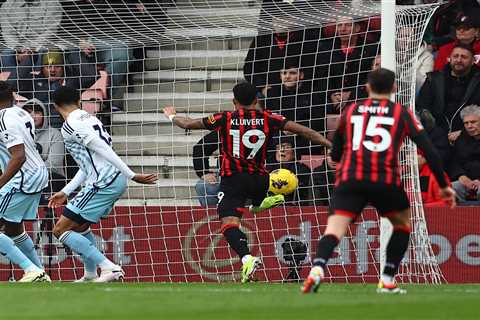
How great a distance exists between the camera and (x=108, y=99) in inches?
755

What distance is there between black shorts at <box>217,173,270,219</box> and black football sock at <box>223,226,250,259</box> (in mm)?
183

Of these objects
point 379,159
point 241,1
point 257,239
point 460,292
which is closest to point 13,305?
point 379,159

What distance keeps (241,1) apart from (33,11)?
3.21 meters

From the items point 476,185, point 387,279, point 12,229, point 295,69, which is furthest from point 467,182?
point 387,279

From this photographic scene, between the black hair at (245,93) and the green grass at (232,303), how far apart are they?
263cm

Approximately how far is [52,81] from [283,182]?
4.73 metres

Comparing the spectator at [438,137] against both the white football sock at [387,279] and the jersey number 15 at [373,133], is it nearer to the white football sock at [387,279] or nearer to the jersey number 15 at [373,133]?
the white football sock at [387,279]

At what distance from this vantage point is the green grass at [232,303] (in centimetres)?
Answer: 935

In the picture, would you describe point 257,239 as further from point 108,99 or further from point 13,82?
point 13,82

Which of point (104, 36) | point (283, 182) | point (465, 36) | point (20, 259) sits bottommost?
point (20, 259)

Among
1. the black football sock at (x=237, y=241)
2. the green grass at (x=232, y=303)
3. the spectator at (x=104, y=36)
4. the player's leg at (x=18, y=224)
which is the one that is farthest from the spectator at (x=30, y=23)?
the green grass at (x=232, y=303)

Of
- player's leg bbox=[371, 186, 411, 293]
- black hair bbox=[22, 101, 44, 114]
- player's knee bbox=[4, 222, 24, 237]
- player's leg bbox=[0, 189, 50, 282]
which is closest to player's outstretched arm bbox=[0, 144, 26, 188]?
player's leg bbox=[0, 189, 50, 282]

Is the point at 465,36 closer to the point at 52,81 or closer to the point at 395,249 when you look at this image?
the point at 52,81

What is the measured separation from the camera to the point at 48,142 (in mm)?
18766
